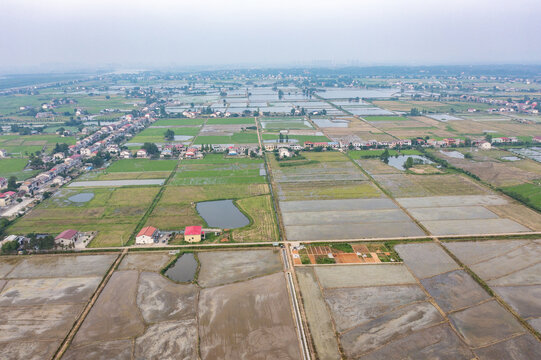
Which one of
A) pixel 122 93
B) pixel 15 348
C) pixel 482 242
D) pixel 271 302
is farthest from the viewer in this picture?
pixel 122 93

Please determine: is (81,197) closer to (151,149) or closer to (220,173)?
(151,149)

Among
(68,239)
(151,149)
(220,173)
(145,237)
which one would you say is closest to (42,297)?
(68,239)

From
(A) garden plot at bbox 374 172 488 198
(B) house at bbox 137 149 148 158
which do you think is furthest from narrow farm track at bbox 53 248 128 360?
(A) garden plot at bbox 374 172 488 198

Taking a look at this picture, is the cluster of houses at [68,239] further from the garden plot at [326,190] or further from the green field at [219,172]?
the garden plot at [326,190]

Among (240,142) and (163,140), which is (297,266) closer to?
(240,142)

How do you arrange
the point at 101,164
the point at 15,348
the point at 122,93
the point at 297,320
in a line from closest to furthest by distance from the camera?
the point at 15,348 → the point at 297,320 → the point at 101,164 → the point at 122,93

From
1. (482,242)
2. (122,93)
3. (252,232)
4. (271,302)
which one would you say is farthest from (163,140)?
(122,93)

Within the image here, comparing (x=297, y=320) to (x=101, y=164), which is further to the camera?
(x=101, y=164)

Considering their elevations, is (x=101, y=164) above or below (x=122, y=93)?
below
